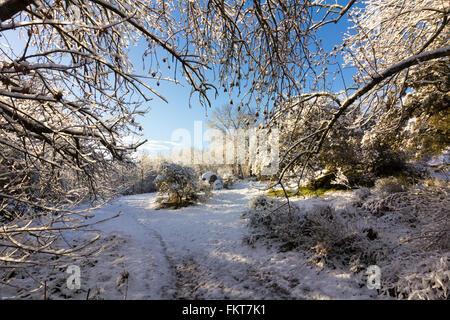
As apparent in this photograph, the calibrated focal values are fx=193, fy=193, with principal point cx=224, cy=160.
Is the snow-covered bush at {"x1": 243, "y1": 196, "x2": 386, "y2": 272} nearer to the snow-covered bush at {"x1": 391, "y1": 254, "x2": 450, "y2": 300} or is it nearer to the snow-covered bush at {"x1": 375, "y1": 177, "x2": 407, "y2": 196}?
the snow-covered bush at {"x1": 391, "y1": 254, "x2": 450, "y2": 300}

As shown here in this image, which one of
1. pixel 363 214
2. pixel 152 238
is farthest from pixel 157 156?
pixel 363 214

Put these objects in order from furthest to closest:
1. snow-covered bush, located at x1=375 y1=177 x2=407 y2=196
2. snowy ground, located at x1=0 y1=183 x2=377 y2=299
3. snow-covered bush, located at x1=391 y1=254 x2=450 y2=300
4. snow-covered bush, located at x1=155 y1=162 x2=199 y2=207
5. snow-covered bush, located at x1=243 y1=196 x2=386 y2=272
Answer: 1. snow-covered bush, located at x1=155 y1=162 x2=199 y2=207
2. snow-covered bush, located at x1=375 y1=177 x2=407 y2=196
3. snow-covered bush, located at x1=243 y1=196 x2=386 y2=272
4. snowy ground, located at x1=0 y1=183 x2=377 y2=299
5. snow-covered bush, located at x1=391 y1=254 x2=450 y2=300

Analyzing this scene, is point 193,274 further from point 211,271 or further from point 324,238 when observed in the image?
point 324,238

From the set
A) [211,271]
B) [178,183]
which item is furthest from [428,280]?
[178,183]

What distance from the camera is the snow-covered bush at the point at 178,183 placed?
12.4m

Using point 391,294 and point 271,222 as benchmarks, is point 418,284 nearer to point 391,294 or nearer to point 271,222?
point 391,294

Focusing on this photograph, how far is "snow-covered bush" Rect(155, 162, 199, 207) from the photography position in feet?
40.5

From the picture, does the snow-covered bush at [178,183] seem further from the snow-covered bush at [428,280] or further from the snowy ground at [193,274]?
the snow-covered bush at [428,280]

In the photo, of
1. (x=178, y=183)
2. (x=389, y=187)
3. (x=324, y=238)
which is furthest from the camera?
(x=178, y=183)

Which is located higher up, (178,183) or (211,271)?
(178,183)

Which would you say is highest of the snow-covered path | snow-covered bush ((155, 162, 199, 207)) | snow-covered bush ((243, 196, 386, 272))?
snow-covered bush ((155, 162, 199, 207))

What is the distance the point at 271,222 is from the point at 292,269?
70.0 inches

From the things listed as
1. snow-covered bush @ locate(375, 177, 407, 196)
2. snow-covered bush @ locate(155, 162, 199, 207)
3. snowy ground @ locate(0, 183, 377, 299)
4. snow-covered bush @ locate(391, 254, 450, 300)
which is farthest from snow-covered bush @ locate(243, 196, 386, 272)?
snow-covered bush @ locate(155, 162, 199, 207)

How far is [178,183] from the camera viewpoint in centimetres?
1248
